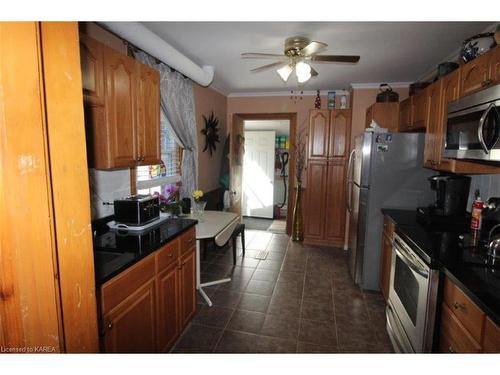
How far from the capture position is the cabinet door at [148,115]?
206 cm

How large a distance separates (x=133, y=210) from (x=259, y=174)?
14.4 feet

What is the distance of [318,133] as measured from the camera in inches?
164

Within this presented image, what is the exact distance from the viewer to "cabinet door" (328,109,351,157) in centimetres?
407

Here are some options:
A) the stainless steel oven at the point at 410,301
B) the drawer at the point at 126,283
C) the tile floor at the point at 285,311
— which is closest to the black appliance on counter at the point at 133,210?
the drawer at the point at 126,283

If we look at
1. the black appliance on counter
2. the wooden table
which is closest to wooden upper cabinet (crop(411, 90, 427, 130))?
the wooden table

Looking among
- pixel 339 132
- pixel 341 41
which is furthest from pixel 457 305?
pixel 339 132

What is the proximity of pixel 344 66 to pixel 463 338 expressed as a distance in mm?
2870

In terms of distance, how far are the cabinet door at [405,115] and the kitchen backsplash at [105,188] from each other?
3.04 meters

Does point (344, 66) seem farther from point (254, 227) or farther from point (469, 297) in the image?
point (254, 227)

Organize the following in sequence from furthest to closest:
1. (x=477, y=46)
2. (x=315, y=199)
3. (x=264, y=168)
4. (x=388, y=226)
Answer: (x=264, y=168)
(x=315, y=199)
(x=388, y=226)
(x=477, y=46)

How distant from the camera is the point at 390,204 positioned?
283 centimetres

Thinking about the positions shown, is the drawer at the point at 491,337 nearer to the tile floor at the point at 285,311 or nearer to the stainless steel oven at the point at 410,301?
the stainless steel oven at the point at 410,301

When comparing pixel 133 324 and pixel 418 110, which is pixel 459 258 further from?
pixel 133 324

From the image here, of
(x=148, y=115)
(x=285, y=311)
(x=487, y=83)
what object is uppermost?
(x=487, y=83)
